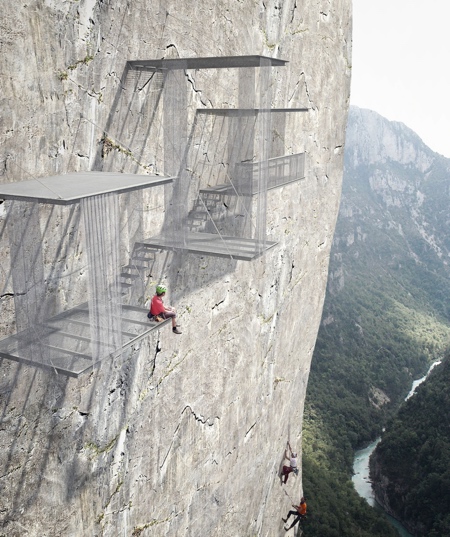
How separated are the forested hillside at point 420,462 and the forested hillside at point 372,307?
9.02ft

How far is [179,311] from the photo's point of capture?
269 inches

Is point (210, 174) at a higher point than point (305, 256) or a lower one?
higher

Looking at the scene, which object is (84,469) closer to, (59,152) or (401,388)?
(59,152)

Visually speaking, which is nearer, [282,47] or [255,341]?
[282,47]

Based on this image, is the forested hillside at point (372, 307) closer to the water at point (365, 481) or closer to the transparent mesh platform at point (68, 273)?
the water at point (365, 481)

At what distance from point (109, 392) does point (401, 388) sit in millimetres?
49200

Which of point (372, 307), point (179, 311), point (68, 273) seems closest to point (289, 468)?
point (179, 311)

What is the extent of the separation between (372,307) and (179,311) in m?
63.5

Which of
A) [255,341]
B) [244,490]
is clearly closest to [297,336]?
[255,341]

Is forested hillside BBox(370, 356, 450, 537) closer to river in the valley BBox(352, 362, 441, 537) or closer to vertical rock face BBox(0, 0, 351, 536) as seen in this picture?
river in the valley BBox(352, 362, 441, 537)

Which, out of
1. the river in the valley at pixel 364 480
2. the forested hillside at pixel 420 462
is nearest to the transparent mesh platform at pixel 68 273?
the forested hillside at pixel 420 462

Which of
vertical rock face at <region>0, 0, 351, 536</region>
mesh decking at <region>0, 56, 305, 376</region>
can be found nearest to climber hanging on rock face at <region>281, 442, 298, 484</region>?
vertical rock face at <region>0, 0, 351, 536</region>

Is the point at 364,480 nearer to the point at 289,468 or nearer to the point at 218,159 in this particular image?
the point at 289,468

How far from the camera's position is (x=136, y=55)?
211 inches
